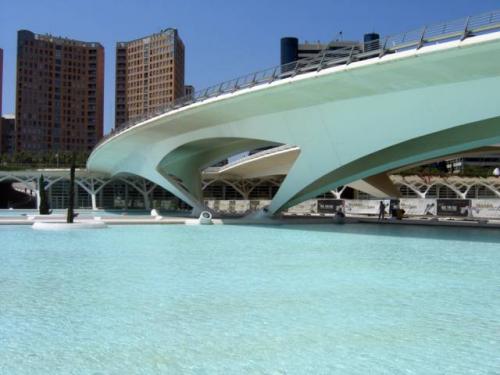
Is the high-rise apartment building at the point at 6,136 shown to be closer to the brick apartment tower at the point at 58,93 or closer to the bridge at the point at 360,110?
the brick apartment tower at the point at 58,93

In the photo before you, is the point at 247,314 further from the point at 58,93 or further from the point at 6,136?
the point at 6,136

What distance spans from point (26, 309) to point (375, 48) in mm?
16298

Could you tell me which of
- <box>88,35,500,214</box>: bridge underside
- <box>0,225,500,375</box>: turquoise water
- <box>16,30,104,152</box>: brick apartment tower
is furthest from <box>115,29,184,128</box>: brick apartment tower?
<box>0,225,500,375</box>: turquoise water

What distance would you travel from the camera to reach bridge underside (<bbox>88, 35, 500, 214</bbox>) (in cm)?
1905

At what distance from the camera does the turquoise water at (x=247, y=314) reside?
5.48 metres

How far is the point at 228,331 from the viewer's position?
21.7 feet

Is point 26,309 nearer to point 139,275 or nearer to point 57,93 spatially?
point 139,275

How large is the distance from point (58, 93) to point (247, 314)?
12636 centimetres

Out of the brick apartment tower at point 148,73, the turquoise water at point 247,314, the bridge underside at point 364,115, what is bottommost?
the turquoise water at point 247,314

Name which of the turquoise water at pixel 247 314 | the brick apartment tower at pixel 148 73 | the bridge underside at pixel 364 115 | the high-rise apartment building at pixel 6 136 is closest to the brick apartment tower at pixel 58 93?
the brick apartment tower at pixel 148 73

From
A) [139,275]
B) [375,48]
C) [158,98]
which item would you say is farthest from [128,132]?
[158,98]

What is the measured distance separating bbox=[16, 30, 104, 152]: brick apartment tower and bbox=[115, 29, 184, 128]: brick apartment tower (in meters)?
5.17

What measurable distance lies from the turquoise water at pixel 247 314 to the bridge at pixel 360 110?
712cm

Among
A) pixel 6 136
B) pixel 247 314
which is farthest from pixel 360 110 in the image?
pixel 6 136
